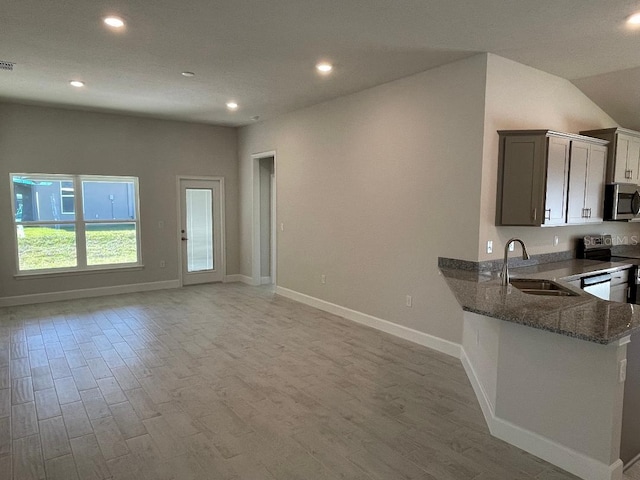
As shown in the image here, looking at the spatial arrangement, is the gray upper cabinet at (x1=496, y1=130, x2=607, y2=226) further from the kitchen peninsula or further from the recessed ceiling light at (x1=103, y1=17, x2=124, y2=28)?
the recessed ceiling light at (x1=103, y1=17, x2=124, y2=28)

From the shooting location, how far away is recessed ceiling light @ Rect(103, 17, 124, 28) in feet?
10.3

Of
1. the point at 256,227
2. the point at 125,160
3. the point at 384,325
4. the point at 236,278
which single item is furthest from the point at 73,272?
the point at 384,325

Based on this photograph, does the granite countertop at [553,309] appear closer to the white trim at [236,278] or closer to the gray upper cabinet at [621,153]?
the gray upper cabinet at [621,153]

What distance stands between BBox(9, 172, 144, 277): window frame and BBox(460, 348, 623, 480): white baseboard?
6.27m

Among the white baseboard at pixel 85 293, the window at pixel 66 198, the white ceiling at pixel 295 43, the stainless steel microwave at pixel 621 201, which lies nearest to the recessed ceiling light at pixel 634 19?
the white ceiling at pixel 295 43

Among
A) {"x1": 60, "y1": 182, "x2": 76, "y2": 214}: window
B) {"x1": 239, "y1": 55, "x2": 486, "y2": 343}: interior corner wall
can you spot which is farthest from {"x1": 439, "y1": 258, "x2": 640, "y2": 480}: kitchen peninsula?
{"x1": 60, "y1": 182, "x2": 76, "y2": 214}: window

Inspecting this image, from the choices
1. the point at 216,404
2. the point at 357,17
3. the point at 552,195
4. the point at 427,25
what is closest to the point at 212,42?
the point at 357,17

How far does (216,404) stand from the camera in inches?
127

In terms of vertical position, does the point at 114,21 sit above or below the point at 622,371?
above

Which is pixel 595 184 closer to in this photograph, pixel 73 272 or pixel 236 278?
pixel 236 278

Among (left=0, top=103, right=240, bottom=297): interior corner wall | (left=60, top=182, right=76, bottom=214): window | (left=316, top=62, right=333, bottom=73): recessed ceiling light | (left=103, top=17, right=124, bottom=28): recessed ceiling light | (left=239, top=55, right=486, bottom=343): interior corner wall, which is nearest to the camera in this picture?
(left=103, top=17, right=124, bottom=28): recessed ceiling light

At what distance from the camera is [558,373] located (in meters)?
2.45

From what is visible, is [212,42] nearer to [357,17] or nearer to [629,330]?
[357,17]

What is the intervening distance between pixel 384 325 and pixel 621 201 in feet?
9.86
